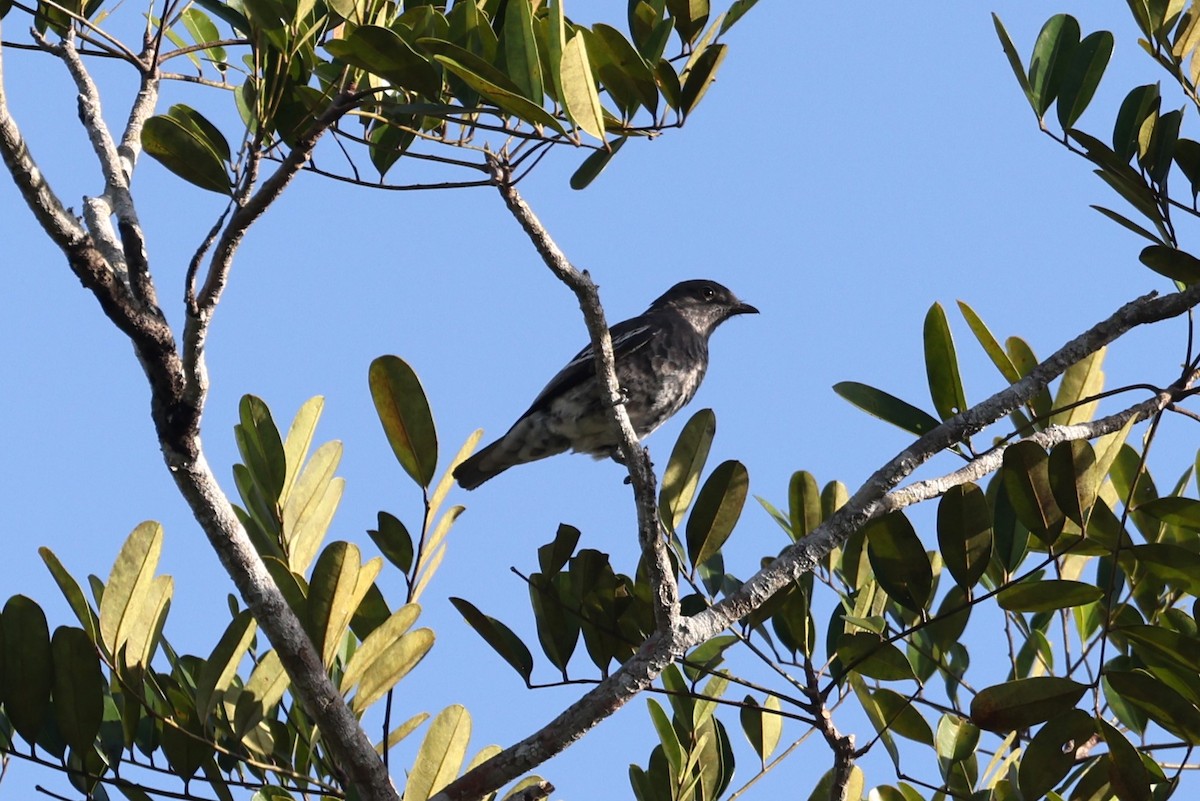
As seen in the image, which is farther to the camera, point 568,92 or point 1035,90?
point 1035,90

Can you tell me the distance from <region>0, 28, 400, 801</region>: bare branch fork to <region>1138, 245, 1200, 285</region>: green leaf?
2.14 meters

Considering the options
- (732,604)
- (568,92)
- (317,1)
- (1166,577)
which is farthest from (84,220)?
(1166,577)

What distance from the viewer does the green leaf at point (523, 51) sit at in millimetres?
3162

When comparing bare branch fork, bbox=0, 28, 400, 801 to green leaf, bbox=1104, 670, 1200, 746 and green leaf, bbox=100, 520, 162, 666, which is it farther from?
green leaf, bbox=1104, 670, 1200, 746

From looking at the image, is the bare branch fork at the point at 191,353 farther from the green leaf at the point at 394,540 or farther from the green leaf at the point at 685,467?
the green leaf at the point at 685,467

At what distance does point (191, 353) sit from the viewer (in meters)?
3.06

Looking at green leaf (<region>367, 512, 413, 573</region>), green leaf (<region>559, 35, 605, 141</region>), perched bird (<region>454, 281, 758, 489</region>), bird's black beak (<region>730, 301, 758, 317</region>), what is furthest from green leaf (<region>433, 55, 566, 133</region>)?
bird's black beak (<region>730, 301, 758, 317</region>)

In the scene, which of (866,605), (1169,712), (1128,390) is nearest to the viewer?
(1169,712)

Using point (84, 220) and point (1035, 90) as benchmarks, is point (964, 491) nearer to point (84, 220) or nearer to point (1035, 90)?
point (1035, 90)

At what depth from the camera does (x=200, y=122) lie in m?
3.74

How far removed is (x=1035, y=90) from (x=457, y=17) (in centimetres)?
159

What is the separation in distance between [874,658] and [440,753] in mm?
1225

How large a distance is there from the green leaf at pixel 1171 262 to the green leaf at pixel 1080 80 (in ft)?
1.38

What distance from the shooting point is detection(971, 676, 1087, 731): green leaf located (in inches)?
129
